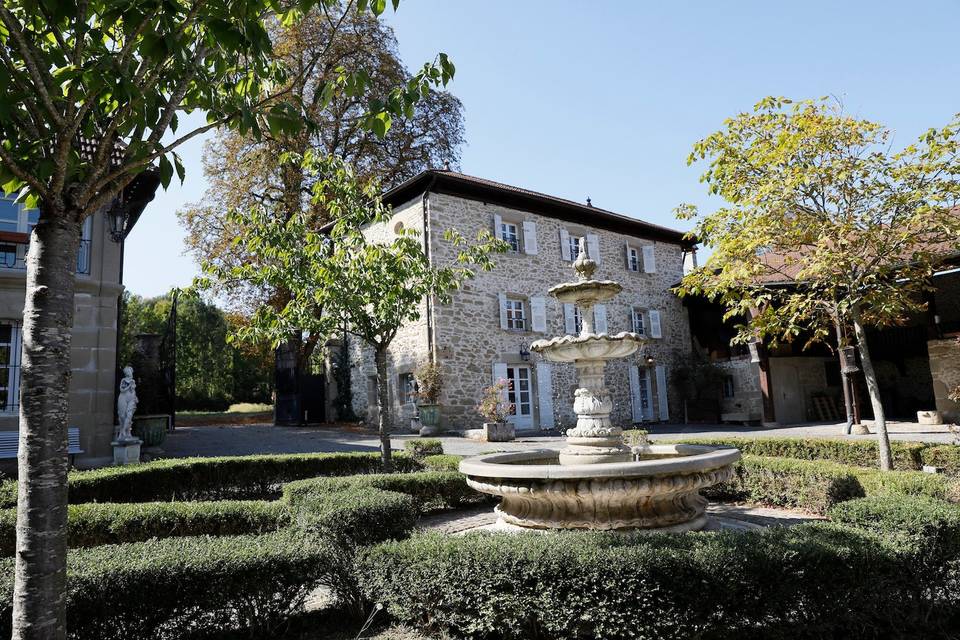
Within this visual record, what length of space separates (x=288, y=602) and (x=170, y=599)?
2.07ft

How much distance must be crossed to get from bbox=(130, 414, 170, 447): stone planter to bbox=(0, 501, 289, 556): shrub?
21.3 ft

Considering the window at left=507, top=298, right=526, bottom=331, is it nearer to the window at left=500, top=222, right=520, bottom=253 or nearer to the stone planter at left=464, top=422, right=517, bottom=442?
the window at left=500, top=222, right=520, bottom=253

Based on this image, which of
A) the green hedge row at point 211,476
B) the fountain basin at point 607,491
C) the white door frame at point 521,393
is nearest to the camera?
the fountain basin at point 607,491

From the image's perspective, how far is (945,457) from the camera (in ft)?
23.7

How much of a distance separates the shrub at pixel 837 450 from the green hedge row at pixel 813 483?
1378 mm

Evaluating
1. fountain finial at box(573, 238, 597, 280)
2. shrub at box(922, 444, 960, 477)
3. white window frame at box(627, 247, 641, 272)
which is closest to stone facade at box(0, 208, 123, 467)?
fountain finial at box(573, 238, 597, 280)

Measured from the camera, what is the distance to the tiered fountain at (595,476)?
14.4 ft

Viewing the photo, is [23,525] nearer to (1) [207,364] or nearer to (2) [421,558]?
(2) [421,558]

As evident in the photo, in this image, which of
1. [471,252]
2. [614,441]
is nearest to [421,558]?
[614,441]

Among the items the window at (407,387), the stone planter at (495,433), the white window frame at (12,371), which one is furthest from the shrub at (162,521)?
the window at (407,387)

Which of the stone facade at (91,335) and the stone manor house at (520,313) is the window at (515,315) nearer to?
the stone manor house at (520,313)

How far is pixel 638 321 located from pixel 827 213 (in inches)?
494

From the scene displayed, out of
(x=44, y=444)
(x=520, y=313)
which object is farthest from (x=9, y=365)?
(x=520, y=313)

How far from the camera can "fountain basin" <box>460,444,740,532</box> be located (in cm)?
437
